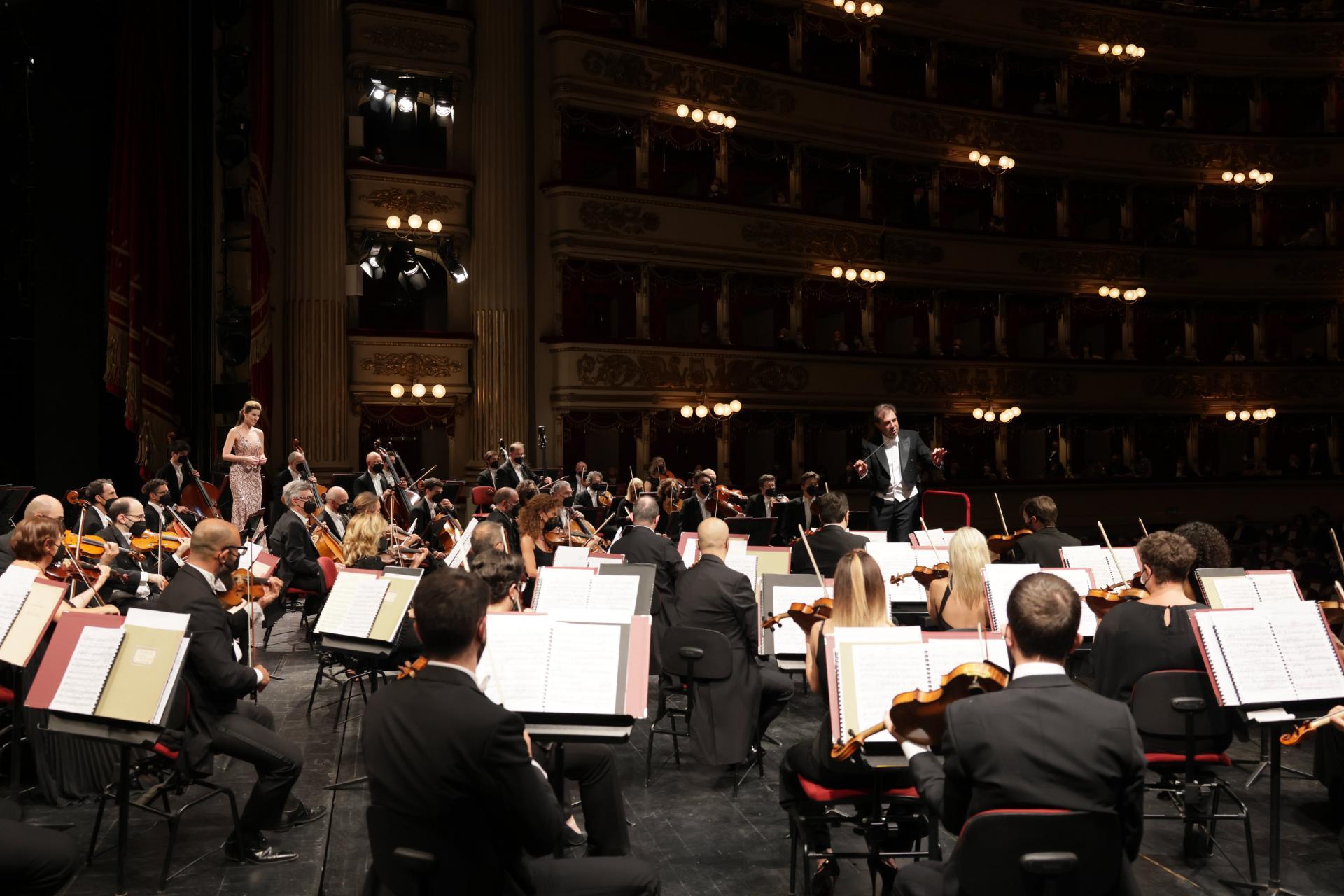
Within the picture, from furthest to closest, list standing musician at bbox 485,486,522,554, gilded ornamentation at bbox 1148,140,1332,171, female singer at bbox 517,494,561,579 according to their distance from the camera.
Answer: gilded ornamentation at bbox 1148,140,1332,171
standing musician at bbox 485,486,522,554
female singer at bbox 517,494,561,579

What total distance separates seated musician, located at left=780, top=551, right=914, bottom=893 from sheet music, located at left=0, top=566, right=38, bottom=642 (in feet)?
12.6

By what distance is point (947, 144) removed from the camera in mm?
22250

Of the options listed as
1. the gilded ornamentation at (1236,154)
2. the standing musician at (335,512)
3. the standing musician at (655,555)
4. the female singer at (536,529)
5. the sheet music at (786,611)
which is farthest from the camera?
the gilded ornamentation at (1236,154)

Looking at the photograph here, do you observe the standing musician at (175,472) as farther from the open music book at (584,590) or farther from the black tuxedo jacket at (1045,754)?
the black tuxedo jacket at (1045,754)

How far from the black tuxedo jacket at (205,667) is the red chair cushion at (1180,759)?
4187mm

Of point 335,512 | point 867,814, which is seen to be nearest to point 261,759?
point 867,814

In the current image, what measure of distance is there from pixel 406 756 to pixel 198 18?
1818 centimetres

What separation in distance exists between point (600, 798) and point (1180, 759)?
273 centimetres

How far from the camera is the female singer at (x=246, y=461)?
40.7 ft

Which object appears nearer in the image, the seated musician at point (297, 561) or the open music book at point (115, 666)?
the open music book at point (115, 666)

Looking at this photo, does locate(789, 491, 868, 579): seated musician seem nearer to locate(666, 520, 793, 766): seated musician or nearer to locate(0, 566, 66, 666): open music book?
locate(666, 520, 793, 766): seated musician

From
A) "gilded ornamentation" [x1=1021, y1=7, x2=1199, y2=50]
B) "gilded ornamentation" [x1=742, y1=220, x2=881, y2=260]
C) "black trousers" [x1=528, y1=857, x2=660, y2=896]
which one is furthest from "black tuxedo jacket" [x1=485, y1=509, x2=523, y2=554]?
"gilded ornamentation" [x1=1021, y1=7, x2=1199, y2=50]

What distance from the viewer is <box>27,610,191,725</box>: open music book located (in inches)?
178

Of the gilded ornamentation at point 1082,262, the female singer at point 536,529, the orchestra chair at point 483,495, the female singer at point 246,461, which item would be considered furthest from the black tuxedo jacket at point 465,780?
the gilded ornamentation at point 1082,262
